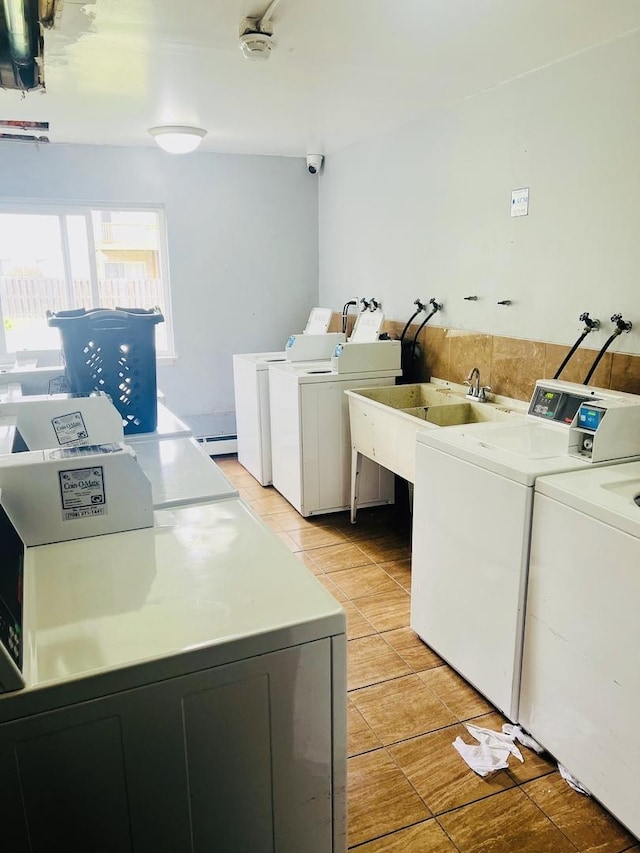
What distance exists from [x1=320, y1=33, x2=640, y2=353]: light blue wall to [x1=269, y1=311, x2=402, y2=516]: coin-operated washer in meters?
0.46

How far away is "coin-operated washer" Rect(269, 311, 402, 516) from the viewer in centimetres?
373

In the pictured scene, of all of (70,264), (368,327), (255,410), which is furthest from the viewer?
(70,264)

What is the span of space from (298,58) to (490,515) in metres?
2.08

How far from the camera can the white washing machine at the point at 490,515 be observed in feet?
6.48

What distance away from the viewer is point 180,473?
6.09ft

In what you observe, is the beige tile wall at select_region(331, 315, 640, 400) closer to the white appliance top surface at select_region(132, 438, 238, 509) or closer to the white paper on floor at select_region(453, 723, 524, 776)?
the white paper on floor at select_region(453, 723, 524, 776)

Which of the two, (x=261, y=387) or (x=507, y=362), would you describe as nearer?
(x=507, y=362)

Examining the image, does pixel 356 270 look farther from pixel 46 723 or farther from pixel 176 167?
pixel 46 723

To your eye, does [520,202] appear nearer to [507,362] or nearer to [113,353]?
[507,362]

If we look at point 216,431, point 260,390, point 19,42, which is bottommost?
point 216,431

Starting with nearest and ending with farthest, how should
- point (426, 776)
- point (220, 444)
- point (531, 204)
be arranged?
point (426, 776)
point (531, 204)
point (220, 444)

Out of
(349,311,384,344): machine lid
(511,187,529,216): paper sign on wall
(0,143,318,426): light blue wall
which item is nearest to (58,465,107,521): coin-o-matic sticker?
(511,187,529,216): paper sign on wall

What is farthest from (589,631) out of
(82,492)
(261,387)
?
(261,387)

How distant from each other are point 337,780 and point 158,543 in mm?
615
